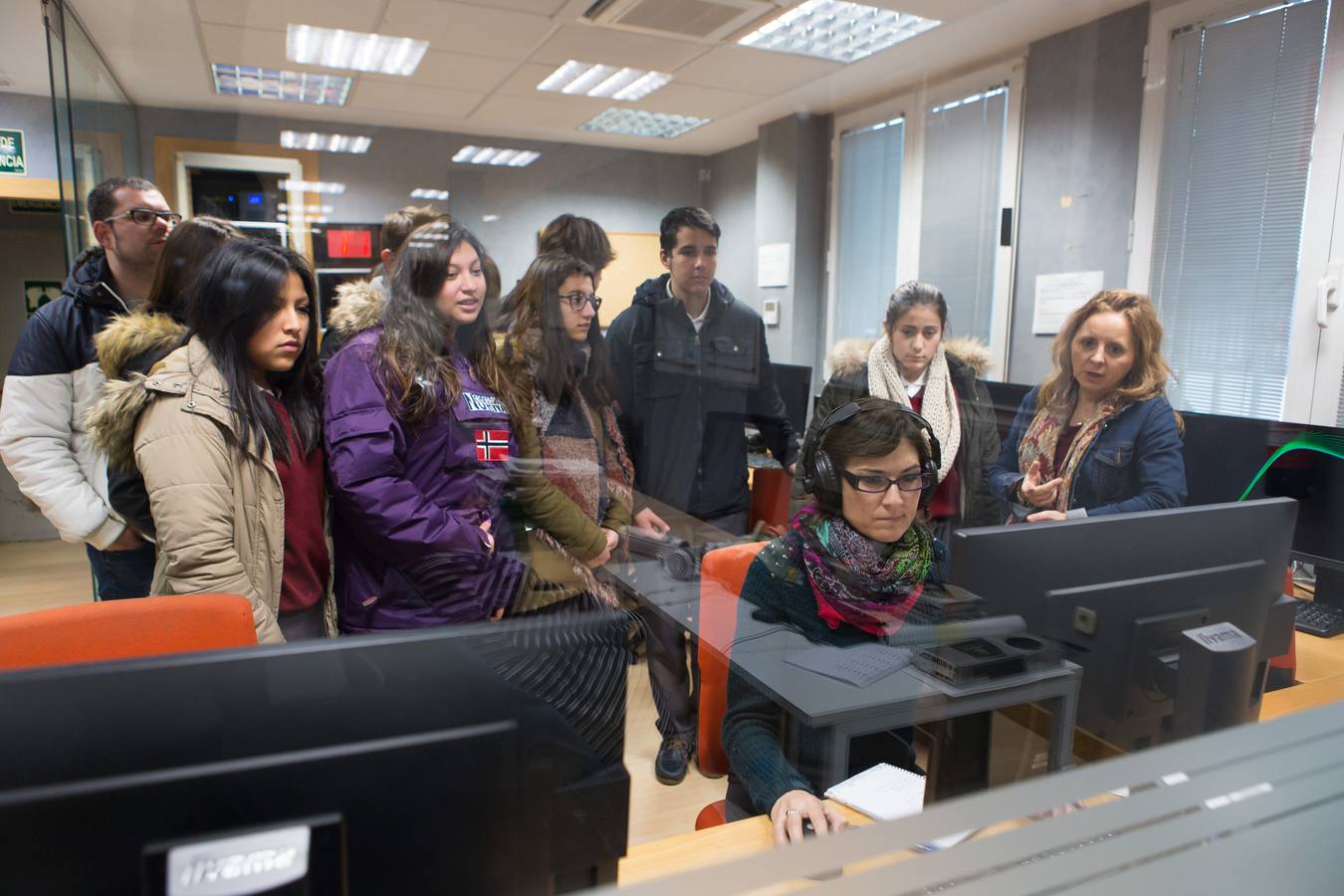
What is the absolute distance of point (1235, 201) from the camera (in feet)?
7.66

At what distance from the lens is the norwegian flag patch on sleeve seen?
1688mm

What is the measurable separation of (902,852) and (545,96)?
1.58m

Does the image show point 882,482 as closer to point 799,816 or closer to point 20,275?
point 799,816

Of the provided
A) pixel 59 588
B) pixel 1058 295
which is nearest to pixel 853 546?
pixel 59 588

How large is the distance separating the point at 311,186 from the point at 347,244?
0.13m

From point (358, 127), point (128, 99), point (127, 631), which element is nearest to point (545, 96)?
point (358, 127)

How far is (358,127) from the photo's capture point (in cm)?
156

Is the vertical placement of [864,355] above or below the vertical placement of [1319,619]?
above

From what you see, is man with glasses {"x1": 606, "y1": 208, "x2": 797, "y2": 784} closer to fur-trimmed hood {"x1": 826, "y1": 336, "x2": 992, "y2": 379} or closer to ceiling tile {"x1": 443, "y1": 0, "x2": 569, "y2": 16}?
fur-trimmed hood {"x1": 826, "y1": 336, "x2": 992, "y2": 379}

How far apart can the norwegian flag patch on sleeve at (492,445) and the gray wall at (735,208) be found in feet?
2.39

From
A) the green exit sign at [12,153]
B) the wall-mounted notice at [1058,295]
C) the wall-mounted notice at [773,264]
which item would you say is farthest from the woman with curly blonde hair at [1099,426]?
the green exit sign at [12,153]

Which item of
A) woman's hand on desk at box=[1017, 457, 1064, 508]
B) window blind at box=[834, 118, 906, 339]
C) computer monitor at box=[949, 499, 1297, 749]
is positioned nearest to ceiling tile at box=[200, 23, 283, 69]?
computer monitor at box=[949, 499, 1297, 749]

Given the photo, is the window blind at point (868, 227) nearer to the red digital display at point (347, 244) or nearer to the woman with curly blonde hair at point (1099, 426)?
the woman with curly blonde hair at point (1099, 426)

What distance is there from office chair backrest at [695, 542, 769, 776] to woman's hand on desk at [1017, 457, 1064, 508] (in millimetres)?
989
